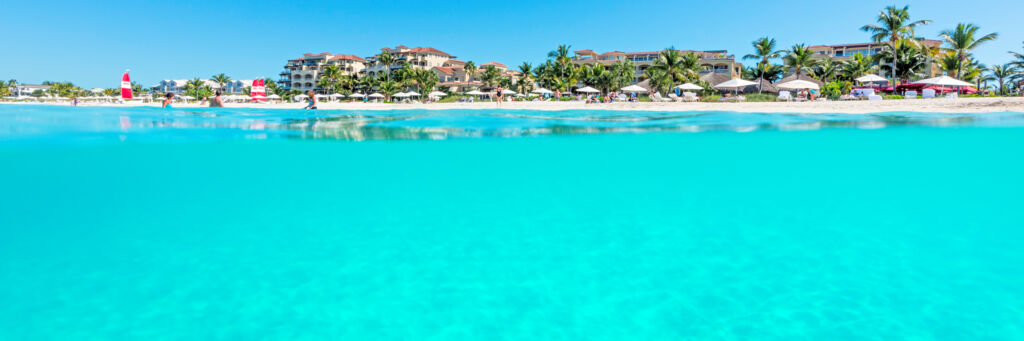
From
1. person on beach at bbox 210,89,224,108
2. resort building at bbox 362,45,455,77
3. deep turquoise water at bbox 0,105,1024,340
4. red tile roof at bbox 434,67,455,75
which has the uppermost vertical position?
resort building at bbox 362,45,455,77

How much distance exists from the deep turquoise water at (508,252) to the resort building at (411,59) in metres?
→ 99.0

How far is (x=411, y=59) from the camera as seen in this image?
107 metres

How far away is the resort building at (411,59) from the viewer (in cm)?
10756

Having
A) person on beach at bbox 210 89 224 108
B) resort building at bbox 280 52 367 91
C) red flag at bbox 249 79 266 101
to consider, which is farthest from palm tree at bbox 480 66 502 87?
person on beach at bbox 210 89 224 108

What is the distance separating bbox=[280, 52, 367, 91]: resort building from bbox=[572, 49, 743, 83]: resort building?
4724 cm

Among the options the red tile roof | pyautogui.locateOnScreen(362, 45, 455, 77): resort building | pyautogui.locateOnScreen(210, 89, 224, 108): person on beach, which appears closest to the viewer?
pyautogui.locateOnScreen(210, 89, 224, 108): person on beach

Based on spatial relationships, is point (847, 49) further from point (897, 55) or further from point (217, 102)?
point (217, 102)

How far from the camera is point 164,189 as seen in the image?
327 inches

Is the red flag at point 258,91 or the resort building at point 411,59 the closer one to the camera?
the red flag at point 258,91

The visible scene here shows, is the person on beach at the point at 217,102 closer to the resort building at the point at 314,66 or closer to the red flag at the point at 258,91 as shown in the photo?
the red flag at the point at 258,91

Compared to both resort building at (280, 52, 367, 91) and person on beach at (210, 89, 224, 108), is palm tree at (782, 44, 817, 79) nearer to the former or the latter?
person on beach at (210, 89, 224, 108)

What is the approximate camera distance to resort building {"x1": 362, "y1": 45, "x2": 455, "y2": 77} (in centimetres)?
10756

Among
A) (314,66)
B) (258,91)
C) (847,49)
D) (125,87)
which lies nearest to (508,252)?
(258,91)

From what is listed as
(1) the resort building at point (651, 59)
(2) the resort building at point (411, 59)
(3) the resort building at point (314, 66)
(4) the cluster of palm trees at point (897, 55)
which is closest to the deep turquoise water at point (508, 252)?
(4) the cluster of palm trees at point (897, 55)
